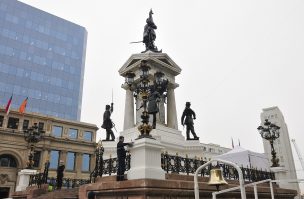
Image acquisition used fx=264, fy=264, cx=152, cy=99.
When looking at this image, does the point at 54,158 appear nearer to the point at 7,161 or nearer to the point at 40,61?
the point at 7,161

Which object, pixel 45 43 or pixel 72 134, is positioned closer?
pixel 72 134

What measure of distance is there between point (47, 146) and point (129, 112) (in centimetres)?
3609

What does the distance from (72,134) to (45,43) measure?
30.4 m

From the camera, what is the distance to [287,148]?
114 metres

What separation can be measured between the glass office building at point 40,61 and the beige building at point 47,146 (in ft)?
39.4

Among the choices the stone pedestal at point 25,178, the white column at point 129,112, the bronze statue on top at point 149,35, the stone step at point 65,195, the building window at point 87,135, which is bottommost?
the stone step at point 65,195

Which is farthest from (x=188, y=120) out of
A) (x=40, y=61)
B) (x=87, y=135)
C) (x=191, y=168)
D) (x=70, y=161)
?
(x=40, y=61)

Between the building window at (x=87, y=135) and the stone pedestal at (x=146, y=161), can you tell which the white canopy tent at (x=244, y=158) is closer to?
the stone pedestal at (x=146, y=161)

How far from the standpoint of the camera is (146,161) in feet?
31.2

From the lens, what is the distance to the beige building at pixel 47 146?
45531mm

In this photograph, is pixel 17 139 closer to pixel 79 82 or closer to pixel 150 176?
pixel 79 82

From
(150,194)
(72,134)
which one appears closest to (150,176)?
(150,194)

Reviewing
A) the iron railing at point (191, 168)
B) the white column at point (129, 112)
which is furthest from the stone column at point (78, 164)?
the iron railing at point (191, 168)

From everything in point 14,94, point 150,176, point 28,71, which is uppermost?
point 28,71
